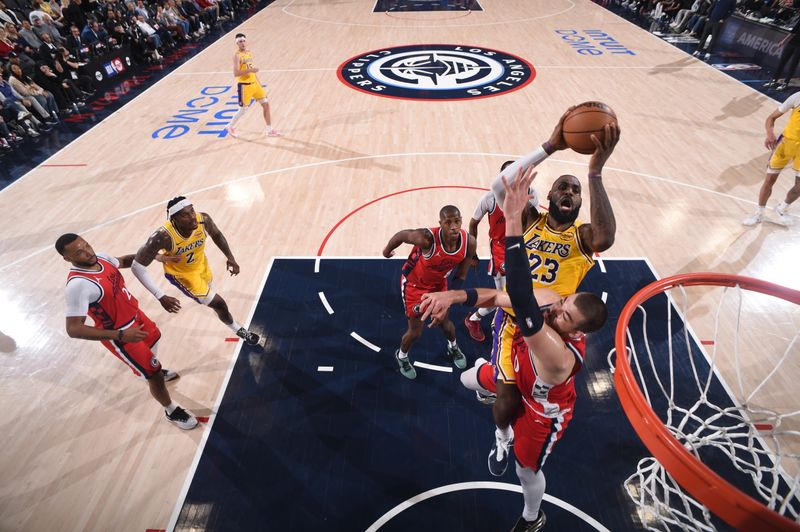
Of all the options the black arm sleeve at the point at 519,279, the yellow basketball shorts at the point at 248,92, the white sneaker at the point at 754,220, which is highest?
the black arm sleeve at the point at 519,279

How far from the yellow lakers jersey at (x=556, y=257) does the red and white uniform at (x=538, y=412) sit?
2.41ft

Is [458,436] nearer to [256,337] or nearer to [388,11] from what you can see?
[256,337]

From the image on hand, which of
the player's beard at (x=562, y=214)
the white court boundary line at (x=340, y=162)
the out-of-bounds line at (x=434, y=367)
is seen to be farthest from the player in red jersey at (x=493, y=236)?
the white court boundary line at (x=340, y=162)

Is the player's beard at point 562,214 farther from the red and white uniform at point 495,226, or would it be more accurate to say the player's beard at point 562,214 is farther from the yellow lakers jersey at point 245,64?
the yellow lakers jersey at point 245,64

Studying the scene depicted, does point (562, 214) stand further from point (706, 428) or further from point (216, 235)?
point (216, 235)

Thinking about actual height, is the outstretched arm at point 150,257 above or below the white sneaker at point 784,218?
above

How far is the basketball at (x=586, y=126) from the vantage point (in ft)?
7.55

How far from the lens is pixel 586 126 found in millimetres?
2334

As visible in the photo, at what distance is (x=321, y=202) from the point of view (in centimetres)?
668

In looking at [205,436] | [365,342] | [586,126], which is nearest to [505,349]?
[586,126]

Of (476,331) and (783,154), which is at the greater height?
→ (783,154)

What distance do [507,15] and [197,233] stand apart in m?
16.2

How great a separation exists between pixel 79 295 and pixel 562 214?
3.58 m

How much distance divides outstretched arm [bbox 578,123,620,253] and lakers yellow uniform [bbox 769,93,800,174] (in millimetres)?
4625
